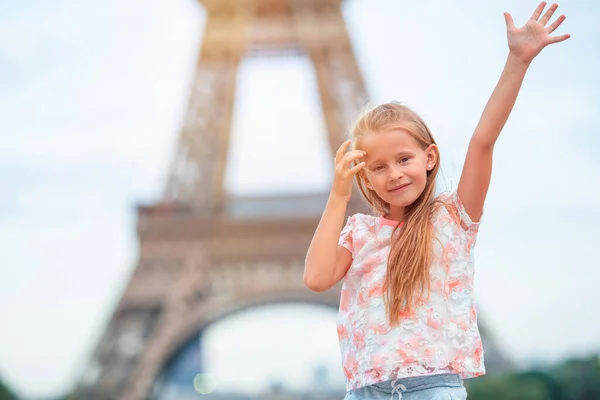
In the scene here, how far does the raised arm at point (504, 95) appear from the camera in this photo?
133 cm

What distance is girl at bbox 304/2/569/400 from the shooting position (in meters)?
1.27

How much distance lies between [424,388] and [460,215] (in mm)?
268

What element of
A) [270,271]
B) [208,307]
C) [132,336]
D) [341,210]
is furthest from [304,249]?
[341,210]

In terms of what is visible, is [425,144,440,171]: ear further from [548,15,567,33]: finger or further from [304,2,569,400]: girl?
[548,15,567,33]: finger

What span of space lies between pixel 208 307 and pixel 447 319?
30.0 feet

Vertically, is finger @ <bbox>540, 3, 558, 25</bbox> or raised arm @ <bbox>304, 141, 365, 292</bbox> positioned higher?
finger @ <bbox>540, 3, 558, 25</bbox>

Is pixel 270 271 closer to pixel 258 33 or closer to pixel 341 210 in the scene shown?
pixel 258 33

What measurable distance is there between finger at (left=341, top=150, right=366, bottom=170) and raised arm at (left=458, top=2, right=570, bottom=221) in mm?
172

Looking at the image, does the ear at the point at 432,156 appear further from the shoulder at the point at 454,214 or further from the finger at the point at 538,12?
the finger at the point at 538,12

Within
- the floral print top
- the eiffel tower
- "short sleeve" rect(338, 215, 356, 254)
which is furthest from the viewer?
the eiffel tower

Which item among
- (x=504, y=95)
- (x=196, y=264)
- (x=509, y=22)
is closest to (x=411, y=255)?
(x=504, y=95)

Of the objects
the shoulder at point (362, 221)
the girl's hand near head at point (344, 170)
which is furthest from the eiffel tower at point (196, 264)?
the girl's hand near head at point (344, 170)

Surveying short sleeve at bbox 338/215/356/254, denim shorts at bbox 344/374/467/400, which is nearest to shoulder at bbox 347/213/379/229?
short sleeve at bbox 338/215/356/254

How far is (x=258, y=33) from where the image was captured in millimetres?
12055
